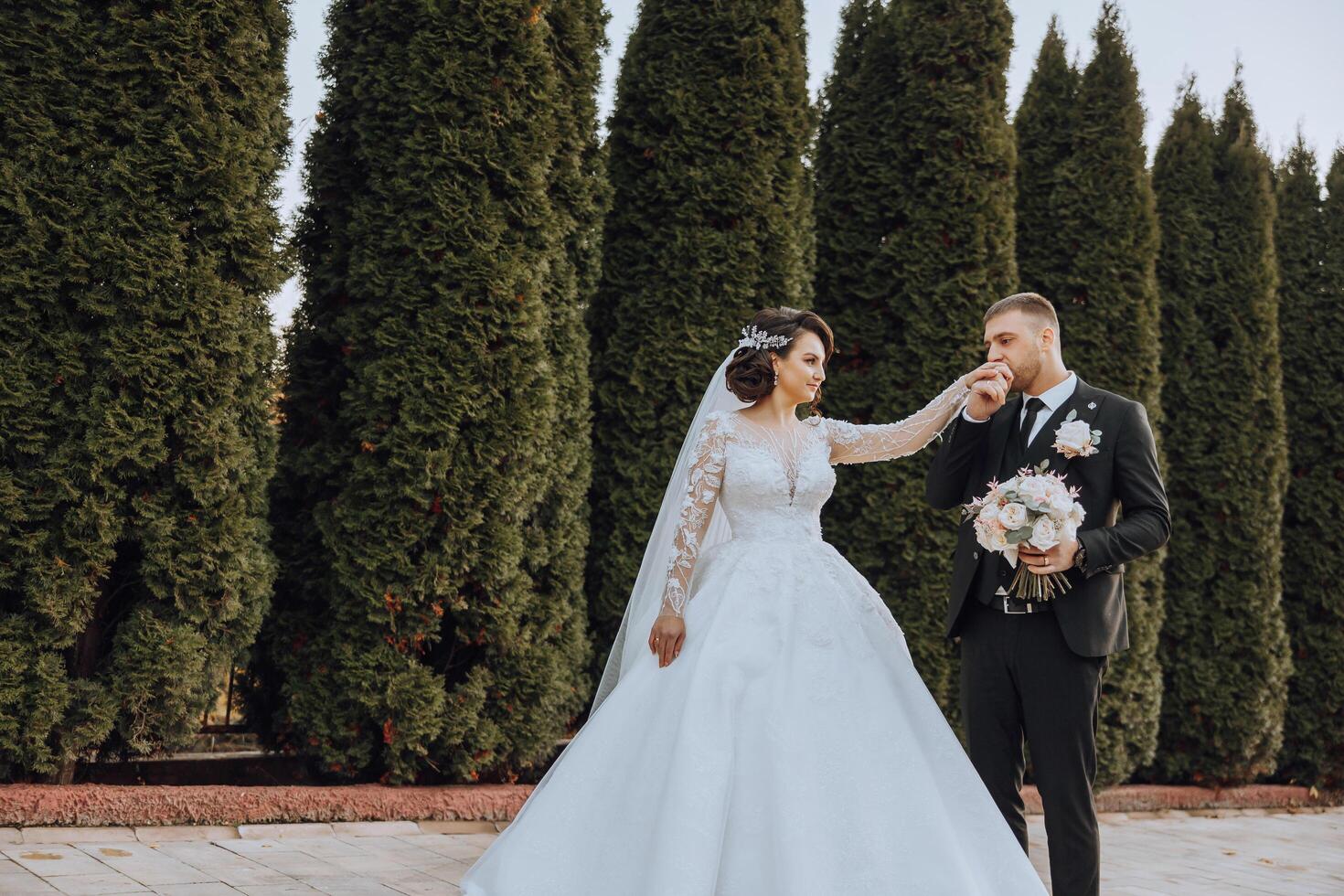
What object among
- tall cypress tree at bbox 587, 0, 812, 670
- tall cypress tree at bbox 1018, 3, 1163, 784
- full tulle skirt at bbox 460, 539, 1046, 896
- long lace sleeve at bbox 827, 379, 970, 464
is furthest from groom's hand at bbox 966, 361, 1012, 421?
tall cypress tree at bbox 1018, 3, 1163, 784

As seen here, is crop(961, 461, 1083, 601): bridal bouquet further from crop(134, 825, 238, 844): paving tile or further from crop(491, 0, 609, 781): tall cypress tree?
crop(134, 825, 238, 844): paving tile

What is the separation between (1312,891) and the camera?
18.1 feet

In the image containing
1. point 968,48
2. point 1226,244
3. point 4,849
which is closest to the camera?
point 4,849

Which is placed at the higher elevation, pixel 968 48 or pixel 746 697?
pixel 968 48

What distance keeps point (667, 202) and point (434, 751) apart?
148 inches

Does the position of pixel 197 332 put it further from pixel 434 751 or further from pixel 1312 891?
pixel 1312 891

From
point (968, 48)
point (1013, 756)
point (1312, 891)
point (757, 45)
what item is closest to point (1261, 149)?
point (968, 48)

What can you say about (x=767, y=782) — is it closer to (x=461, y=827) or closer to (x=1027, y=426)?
(x=1027, y=426)

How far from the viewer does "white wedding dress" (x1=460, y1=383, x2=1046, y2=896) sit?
3.21m

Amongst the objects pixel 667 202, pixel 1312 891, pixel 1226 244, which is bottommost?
pixel 1312 891

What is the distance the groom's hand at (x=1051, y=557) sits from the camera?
346cm

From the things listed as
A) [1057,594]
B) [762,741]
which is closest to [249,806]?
[762,741]

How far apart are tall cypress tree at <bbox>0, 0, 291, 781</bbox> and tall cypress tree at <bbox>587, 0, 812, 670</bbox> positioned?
234cm

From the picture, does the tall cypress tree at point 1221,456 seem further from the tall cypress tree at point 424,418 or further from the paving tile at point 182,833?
the paving tile at point 182,833
